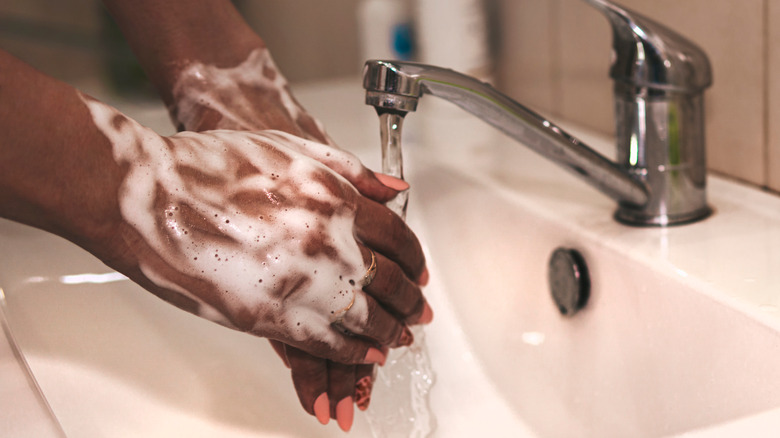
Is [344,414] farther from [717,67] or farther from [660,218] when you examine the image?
[717,67]

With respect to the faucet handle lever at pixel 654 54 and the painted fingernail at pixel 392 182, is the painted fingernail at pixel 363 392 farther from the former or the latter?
the faucet handle lever at pixel 654 54

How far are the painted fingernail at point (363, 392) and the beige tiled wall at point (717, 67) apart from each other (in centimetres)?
34

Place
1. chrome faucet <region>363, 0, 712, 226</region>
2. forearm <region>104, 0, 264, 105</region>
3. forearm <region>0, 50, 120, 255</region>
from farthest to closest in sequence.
Answer: 1. forearm <region>104, 0, 264, 105</region>
2. chrome faucet <region>363, 0, 712, 226</region>
3. forearm <region>0, 50, 120, 255</region>

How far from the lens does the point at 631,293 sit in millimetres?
509

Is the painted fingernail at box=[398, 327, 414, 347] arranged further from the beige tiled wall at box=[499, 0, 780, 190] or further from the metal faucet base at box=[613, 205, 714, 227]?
the beige tiled wall at box=[499, 0, 780, 190]

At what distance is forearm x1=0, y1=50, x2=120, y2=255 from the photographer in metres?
0.36

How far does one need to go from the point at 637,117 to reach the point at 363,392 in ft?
0.89

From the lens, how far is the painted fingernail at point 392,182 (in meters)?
0.49

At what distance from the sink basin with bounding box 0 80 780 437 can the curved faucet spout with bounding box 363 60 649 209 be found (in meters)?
0.04

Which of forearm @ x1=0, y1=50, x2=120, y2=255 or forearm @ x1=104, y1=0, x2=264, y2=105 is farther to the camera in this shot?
forearm @ x1=104, y1=0, x2=264, y2=105

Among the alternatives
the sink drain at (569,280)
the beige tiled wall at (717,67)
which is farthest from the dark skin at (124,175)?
the beige tiled wall at (717,67)

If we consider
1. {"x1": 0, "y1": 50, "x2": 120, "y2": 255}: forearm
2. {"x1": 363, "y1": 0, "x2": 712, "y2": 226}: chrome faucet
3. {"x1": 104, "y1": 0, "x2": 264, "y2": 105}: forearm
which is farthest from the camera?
{"x1": 104, "y1": 0, "x2": 264, "y2": 105}: forearm

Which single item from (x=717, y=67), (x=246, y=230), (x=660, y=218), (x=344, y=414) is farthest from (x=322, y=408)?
(x=717, y=67)

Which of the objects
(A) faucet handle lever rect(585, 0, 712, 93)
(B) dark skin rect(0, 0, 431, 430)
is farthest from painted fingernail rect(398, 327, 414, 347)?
(A) faucet handle lever rect(585, 0, 712, 93)
